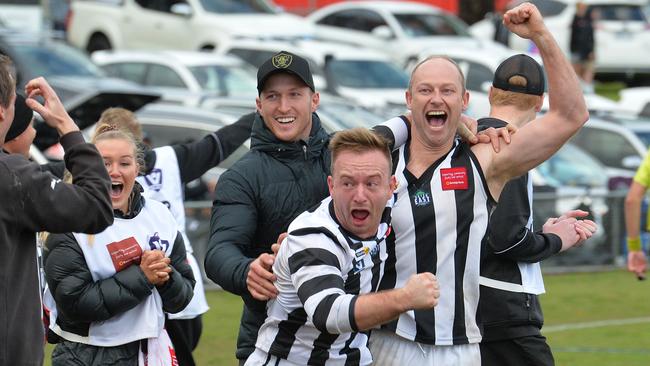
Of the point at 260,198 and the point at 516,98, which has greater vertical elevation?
the point at 516,98

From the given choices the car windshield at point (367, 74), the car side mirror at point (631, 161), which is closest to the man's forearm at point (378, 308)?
the car side mirror at point (631, 161)

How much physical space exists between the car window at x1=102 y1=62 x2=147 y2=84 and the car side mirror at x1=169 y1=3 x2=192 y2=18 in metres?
4.23

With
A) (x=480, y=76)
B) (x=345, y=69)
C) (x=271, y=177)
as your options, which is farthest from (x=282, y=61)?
(x=480, y=76)

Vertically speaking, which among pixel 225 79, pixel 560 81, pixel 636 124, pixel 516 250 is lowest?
pixel 636 124

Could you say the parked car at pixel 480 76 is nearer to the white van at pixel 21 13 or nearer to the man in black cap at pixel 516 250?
the white van at pixel 21 13

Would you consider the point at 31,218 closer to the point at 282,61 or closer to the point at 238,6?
the point at 282,61

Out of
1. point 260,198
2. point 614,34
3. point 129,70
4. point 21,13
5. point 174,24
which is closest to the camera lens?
point 260,198

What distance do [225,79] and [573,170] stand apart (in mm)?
6256

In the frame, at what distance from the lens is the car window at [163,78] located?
23.2 meters

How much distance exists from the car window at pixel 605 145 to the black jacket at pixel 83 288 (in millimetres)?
15141

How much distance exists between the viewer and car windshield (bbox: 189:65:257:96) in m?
22.9

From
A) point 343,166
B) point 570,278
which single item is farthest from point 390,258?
point 570,278

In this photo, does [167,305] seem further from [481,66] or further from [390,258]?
[481,66]

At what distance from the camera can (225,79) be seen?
2333cm
